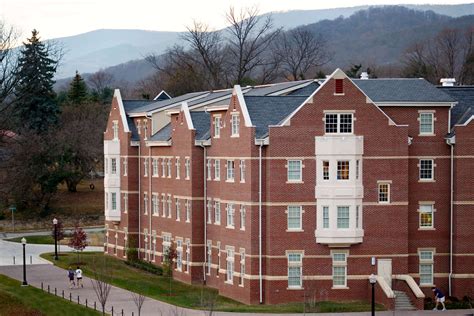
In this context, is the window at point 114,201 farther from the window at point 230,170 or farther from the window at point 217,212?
the window at point 230,170

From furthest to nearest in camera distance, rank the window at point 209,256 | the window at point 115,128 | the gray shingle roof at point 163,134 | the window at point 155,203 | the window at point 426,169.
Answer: the window at point 115,128
the window at point 155,203
the gray shingle roof at point 163,134
the window at point 209,256
the window at point 426,169

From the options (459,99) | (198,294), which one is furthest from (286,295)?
(459,99)

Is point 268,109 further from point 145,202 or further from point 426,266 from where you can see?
point 145,202

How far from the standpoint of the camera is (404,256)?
57188mm

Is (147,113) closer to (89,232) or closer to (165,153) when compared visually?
(165,153)

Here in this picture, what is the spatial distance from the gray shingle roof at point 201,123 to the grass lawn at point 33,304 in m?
12.9

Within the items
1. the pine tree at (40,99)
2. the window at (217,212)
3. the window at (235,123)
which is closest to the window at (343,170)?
the window at (235,123)

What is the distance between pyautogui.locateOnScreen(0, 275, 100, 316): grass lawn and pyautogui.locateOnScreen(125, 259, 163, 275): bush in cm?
1054

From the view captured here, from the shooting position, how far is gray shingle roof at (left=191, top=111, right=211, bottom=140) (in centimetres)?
6594

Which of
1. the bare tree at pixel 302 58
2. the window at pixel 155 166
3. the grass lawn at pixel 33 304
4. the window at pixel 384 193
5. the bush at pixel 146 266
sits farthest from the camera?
the bare tree at pixel 302 58

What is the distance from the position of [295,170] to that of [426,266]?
9.04 meters

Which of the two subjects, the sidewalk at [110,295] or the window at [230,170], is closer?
the sidewalk at [110,295]

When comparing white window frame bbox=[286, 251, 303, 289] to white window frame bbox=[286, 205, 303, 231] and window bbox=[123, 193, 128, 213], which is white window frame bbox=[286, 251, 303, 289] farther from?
window bbox=[123, 193, 128, 213]

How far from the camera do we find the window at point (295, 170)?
56656 millimetres
